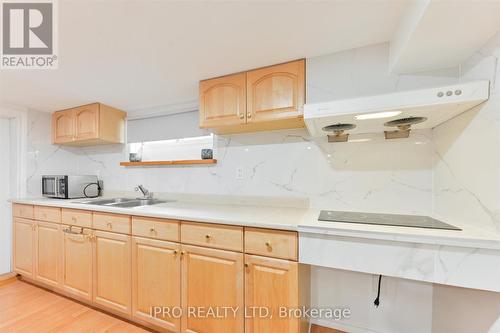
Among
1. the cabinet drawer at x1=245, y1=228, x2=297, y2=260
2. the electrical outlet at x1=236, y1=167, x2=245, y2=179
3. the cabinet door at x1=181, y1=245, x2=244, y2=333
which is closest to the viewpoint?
the cabinet drawer at x1=245, y1=228, x2=297, y2=260

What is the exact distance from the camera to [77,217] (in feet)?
6.25

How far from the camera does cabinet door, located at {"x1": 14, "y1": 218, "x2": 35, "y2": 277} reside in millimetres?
2219

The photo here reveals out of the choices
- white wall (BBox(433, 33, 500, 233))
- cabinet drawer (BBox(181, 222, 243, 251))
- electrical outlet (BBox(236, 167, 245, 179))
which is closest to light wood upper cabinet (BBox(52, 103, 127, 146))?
electrical outlet (BBox(236, 167, 245, 179))

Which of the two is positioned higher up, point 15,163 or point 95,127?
point 95,127

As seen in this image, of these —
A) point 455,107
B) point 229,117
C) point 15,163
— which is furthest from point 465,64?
point 15,163

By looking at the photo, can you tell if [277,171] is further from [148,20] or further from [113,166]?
[113,166]

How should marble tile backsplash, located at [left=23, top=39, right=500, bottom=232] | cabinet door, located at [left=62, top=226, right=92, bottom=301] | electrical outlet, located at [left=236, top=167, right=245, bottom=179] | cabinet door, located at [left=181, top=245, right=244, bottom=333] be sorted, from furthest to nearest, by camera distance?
1. electrical outlet, located at [left=236, top=167, right=245, bottom=179]
2. cabinet door, located at [left=62, top=226, right=92, bottom=301]
3. cabinet door, located at [left=181, top=245, right=244, bottom=333]
4. marble tile backsplash, located at [left=23, top=39, right=500, bottom=232]

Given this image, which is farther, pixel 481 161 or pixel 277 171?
pixel 277 171

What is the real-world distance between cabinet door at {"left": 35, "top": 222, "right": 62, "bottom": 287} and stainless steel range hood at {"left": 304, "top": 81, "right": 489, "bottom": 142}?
2495 mm

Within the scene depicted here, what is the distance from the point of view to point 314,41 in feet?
4.33

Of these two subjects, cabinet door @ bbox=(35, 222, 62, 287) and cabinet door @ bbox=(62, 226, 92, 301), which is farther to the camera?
cabinet door @ bbox=(35, 222, 62, 287)

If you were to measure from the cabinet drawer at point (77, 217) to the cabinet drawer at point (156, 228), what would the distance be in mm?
556

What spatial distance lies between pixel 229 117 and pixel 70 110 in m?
2.15

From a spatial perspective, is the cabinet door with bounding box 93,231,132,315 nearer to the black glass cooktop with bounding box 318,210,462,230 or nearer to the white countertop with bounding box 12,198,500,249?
the white countertop with bounding box 12,198,500,249
